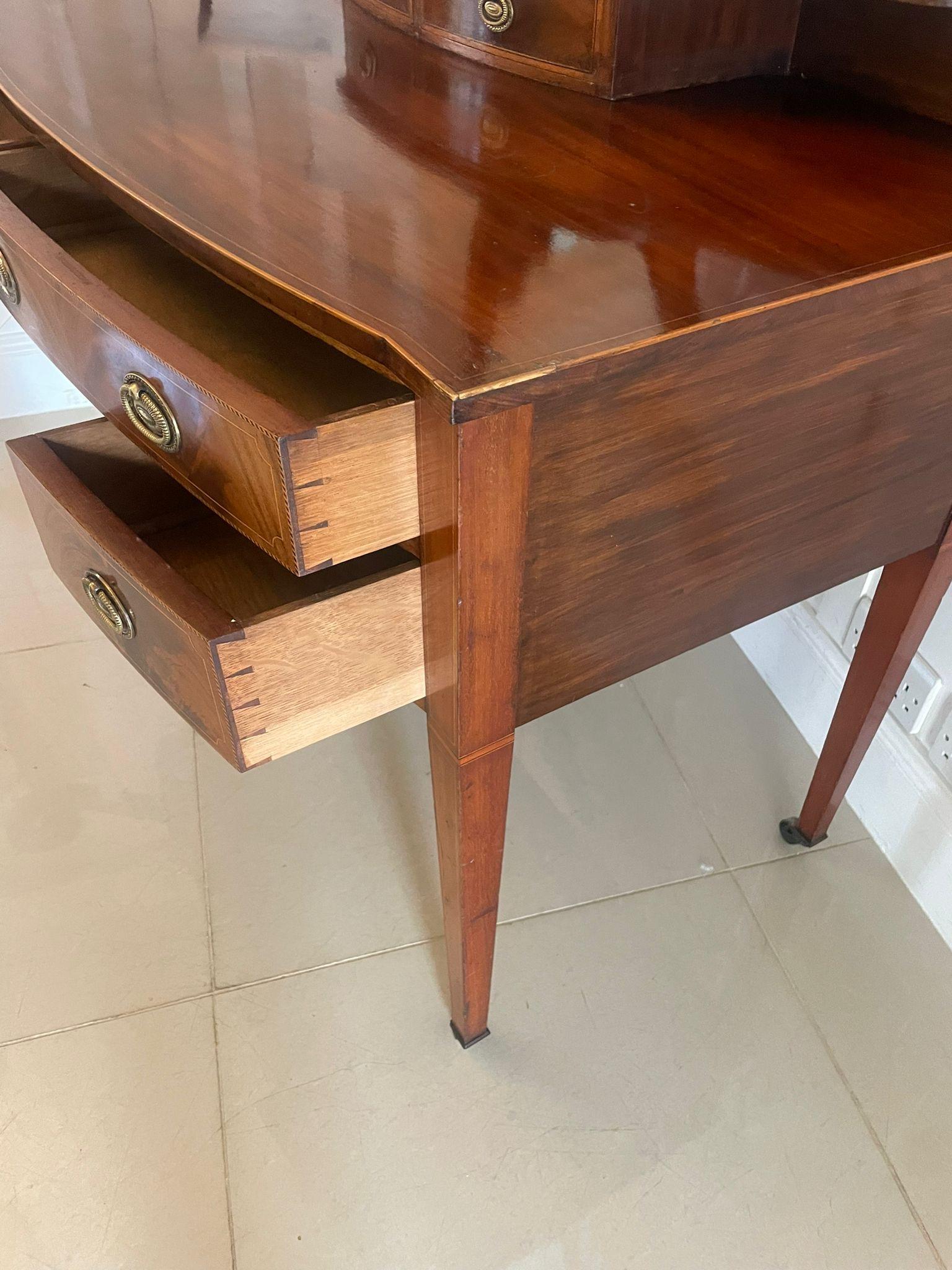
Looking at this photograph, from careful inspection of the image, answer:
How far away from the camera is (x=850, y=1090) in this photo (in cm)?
95

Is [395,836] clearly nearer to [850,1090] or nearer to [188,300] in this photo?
[850,1090]

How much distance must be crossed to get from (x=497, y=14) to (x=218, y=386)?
0.53 metres

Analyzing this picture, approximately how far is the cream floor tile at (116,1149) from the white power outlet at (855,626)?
2.81 feet

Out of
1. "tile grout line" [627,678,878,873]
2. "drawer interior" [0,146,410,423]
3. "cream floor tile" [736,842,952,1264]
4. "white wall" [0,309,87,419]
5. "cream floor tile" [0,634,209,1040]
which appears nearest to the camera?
"drawer interior" [0,146,410,423]

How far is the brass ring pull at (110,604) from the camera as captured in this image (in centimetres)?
68

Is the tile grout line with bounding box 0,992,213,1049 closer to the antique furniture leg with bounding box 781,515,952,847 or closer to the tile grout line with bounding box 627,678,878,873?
the tile grout line with bounding box 627,678,878,873

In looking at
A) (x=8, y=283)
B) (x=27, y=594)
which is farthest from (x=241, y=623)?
(x=27, y=594)

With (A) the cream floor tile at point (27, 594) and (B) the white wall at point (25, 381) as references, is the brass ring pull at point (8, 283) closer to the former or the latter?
(A) the cream floor tile at point (27, 594)

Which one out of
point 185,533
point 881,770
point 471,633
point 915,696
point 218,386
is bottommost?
point 881,770

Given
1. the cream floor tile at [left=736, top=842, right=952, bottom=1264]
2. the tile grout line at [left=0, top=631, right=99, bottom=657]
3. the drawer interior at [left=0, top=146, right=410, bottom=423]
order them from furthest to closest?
the tile grout line at [left=0, top=631, right=99, bottom=657] → the cream floor tile at [left=736, top=842, right=952, bottom=1264] → the drawer interior at [left=0, top=146, right=410, bottom=423]

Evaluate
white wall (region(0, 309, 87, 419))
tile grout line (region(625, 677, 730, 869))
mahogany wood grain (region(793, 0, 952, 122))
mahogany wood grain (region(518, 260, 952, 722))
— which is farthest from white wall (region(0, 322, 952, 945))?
white wall (region(0, 309, 87, 419))

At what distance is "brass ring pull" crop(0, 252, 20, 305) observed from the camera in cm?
77

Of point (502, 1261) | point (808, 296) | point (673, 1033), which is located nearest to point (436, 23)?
point (808, 296)

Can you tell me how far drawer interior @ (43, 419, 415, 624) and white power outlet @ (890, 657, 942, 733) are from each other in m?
0.64
